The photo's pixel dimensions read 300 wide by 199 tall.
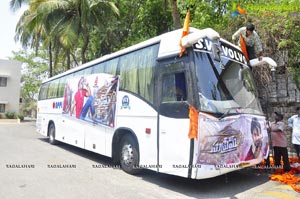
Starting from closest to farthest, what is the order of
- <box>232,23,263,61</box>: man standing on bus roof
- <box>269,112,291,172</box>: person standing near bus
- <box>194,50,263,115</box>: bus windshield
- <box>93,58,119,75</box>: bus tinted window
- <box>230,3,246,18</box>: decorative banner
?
<box>194,50,263,115</box>: bus windshield → <box>269,112,291,172</box>: person standing near bus → <box>232,23,263,61</box>: man standing on bus roof → <box>93,58,119,75</box>: bus tinted window → <box>230,3,246,18</box>: decorative banner

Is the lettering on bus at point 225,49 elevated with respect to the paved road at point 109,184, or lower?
elevated

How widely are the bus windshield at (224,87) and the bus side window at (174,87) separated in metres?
0.37

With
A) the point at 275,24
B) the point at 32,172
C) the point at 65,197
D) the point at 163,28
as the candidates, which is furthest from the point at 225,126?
the point at 163,28

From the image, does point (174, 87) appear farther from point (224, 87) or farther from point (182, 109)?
point (224, 87)

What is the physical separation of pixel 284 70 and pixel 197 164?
6.96 meters

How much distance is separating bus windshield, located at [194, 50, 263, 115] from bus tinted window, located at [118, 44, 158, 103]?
135cm

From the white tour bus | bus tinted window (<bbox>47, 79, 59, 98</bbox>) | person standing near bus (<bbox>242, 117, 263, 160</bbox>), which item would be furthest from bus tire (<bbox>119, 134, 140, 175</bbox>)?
bus tinted window (<bbox>47, 79, 59, 98</bbox>)

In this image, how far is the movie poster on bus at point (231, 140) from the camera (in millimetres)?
5469

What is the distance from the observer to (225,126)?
226 inches

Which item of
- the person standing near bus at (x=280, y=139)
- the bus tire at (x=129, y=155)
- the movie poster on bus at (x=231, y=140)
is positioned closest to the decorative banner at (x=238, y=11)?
the person standing near bus at (x=280, y=139)

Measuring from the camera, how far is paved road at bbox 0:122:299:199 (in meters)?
5.79

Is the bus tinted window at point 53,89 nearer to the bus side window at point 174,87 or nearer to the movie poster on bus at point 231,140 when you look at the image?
the bus side window at point 174,87

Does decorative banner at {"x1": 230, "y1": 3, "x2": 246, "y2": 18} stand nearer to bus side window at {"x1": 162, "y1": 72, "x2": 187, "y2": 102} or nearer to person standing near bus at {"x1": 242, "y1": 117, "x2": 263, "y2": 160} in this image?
person standing near bus at {"x1": 242, "y1": 117, "x2": 263, "y2": 160}

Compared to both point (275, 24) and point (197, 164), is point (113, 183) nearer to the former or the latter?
point (197, 164)
